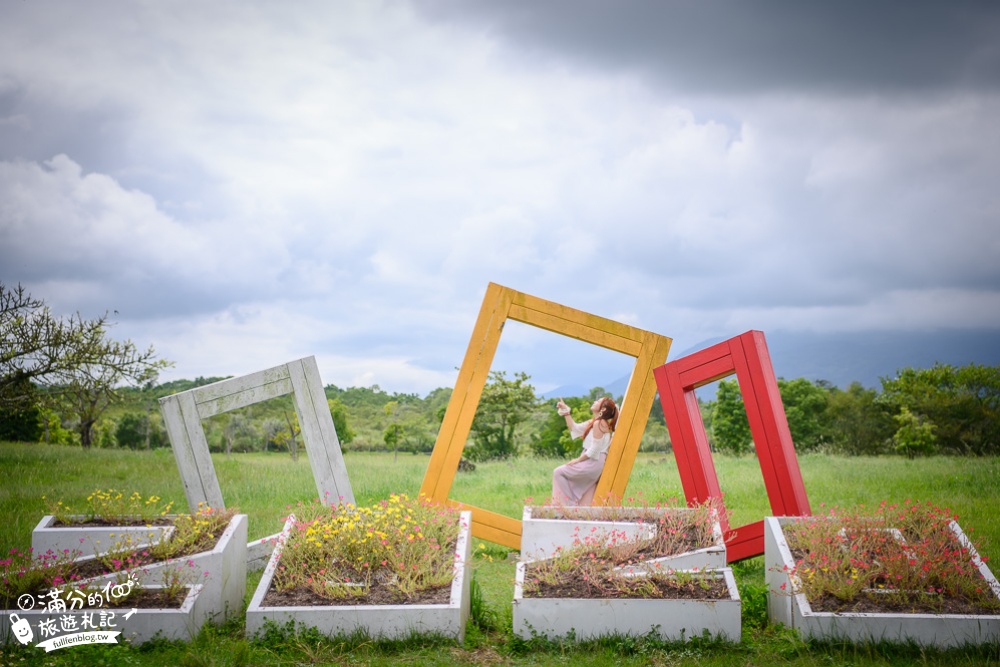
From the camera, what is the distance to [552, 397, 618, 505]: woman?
917 cm

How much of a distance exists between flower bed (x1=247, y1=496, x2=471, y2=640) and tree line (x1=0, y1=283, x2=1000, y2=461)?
8.30 m

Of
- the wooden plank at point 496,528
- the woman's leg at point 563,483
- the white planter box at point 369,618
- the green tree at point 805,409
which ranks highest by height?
the green tree at point 805,409

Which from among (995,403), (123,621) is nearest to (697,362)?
(123,621)

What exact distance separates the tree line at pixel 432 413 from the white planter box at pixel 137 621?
8.68 metres

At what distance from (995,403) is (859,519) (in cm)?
1606

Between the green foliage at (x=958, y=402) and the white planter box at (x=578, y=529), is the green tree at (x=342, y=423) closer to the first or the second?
the white planter box at (x=578, y=529)

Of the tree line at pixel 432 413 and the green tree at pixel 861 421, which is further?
the green tree at pixel 861 421

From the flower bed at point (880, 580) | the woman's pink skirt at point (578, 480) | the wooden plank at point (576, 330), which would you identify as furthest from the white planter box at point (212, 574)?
the flower bed at point (880, 580)

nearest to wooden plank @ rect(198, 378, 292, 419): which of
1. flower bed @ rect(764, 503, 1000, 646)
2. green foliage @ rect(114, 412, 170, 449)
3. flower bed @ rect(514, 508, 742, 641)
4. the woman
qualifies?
the woman

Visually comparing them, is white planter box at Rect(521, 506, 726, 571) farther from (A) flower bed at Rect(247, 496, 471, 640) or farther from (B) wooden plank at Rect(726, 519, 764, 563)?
(B) wooden plank at Rect(726, 519, 764, 563)

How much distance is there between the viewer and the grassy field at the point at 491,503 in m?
5.16

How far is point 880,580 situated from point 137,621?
535 cm

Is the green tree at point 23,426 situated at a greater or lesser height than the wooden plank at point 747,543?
greater

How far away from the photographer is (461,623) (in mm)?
5473
